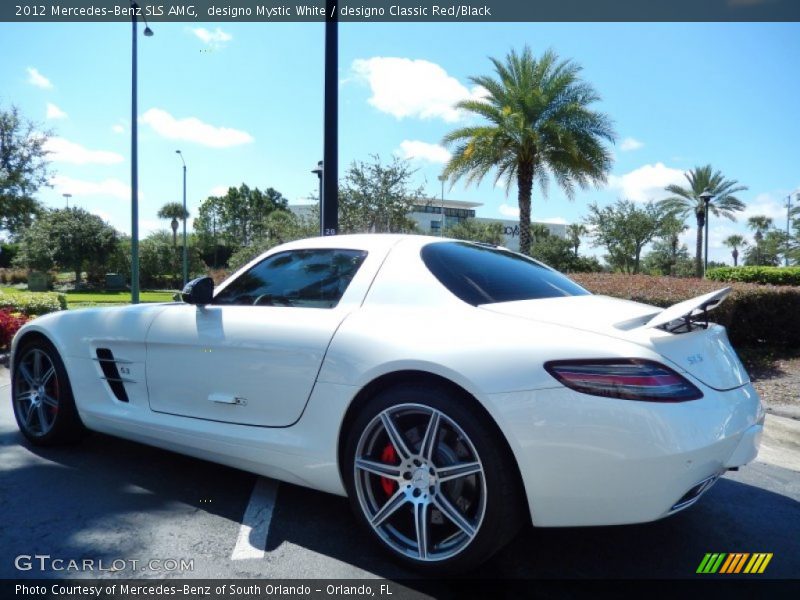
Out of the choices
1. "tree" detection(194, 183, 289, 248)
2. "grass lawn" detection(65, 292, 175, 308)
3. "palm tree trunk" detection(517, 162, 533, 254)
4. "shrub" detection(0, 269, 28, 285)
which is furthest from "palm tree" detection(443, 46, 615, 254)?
"tree" detection(194, 183, 289, 248)

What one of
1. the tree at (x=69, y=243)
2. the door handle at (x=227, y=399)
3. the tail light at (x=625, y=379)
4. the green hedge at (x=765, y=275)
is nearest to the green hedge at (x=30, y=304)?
the door handle at (x=227, y=399)

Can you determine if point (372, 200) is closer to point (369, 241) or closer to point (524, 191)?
point (524, 191)

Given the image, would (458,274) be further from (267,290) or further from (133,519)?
(133,519)

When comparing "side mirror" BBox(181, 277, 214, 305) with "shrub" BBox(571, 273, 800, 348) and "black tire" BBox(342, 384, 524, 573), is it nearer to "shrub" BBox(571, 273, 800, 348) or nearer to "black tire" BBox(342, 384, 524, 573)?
"black tire" BBox(342, 384, 524, 573)

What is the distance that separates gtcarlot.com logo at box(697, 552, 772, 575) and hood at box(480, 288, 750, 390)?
83 centimetres

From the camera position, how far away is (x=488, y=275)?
2943 millimetres

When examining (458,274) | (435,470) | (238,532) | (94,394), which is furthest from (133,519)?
(458,274)

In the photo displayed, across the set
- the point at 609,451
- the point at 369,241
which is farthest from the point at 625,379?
the point at 369,241

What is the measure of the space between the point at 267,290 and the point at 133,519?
1.35 metres

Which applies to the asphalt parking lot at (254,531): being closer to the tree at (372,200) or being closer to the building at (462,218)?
the tree at (372,200)

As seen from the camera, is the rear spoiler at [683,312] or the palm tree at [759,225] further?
the palm tree at [759,225]

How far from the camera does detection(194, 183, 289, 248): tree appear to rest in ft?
227

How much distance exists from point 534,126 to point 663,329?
15145 millimetres

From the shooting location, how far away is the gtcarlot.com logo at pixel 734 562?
257 cm
